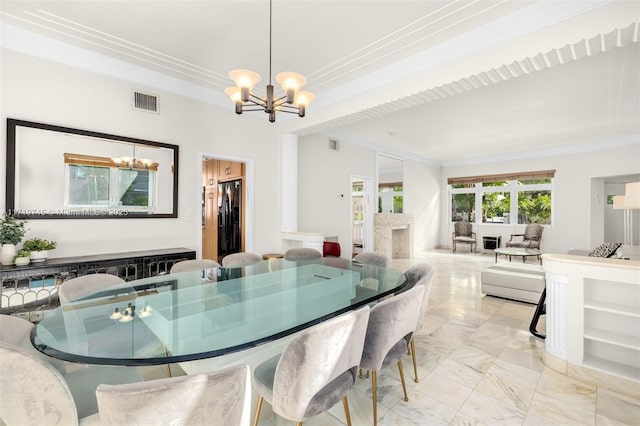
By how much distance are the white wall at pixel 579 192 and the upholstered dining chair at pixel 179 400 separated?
30.8 ft

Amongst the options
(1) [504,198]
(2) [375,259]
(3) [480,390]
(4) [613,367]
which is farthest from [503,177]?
(3) [480,390]

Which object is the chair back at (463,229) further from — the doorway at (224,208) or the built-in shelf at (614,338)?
the built-in shelf at (614,338)

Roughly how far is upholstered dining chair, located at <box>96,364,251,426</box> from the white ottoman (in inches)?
171

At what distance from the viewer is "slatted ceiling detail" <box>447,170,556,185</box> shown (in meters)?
7.93

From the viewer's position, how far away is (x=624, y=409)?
1.88 meters

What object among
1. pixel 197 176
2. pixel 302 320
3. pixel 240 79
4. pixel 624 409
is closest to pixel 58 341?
pixel 302 320

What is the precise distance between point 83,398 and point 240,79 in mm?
2131

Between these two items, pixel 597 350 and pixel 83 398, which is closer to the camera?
pixel 83 398

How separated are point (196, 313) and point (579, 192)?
9.43 m

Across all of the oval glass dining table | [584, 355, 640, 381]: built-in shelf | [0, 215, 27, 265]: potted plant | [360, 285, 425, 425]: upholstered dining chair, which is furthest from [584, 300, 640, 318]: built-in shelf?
[0, 215, 27, 265]: potted plant

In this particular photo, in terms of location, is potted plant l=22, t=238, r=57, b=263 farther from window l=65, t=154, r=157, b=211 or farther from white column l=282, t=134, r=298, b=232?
white column l=282, t=134, r=298, b=232

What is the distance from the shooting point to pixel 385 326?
64.5 inches

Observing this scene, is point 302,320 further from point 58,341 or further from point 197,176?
point 197,176

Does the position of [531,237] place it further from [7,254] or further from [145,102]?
[7,254]
